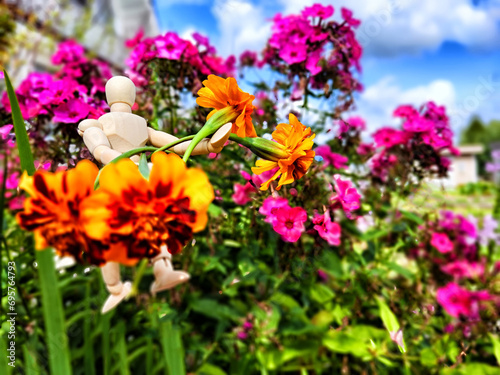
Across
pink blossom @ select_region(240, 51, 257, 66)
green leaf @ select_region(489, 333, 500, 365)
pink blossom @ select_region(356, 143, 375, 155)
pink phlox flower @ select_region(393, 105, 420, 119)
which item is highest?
pink blossom @ select_region(240, 51, 257, 66)

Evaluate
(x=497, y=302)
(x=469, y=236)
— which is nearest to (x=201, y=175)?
(x=497, y=302)

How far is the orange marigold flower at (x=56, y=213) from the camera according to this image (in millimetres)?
325

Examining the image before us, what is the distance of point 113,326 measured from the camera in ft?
4.58

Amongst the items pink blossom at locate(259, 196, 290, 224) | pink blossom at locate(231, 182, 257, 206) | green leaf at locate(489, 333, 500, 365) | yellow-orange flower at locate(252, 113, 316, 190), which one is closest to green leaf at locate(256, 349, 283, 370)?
pink blossom at locate(231, 182, 257, 206)

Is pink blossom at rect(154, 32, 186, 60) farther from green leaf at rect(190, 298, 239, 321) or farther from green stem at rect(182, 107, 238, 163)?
green leaf at rect(190, 298, 239, 321)

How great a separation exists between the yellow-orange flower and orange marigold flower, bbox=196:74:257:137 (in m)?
0.05

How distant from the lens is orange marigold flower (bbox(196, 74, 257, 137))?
46 cm

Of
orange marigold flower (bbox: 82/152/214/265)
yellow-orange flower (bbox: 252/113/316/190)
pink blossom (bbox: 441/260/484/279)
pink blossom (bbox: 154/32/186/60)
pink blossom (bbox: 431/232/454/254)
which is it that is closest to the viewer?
orange marigold flower (bbox: 82/152/214/265)

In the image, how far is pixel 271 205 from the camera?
0.79 meters

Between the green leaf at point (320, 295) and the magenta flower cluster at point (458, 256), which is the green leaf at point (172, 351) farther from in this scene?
the magenta flower cluster at point (458, 256)

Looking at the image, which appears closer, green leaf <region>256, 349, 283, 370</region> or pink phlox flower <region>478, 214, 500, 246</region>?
green leaf <region>256, 349, 283, 370</region>

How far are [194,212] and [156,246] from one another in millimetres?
46

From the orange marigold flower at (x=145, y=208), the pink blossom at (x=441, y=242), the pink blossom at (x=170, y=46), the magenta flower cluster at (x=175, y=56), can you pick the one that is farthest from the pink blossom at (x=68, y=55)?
the pink blossom at (x=441, y=242)

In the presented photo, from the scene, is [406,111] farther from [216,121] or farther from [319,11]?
[216,121]
